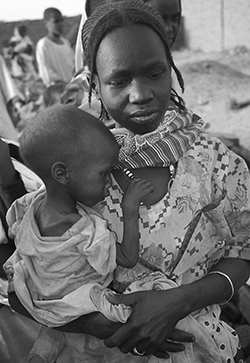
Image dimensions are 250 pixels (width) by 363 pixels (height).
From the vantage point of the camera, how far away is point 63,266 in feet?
5.29

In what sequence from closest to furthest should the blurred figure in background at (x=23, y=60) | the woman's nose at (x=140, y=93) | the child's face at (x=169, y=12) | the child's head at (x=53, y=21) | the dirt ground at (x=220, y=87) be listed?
the woman's nose at (x=140, y=93) < the child's face at (x=169, y=12) < the child's head at (x=53, y=21) < the dirt ground at (x=220, y=87) < the blurred figure in background at (x=23, y=60)

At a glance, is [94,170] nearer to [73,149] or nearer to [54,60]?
[73,149]

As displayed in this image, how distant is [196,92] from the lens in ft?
41.3

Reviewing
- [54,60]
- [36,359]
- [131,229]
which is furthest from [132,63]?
[54,60]

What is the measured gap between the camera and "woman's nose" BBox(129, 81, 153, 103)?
156cm

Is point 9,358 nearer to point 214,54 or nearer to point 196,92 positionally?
point 196,92

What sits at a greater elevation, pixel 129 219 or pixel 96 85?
pixel 96 85

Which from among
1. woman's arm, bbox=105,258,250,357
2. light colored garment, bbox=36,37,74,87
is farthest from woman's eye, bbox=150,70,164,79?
light colored garment, bbox=36,37,74,87

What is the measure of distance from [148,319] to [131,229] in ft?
0.91

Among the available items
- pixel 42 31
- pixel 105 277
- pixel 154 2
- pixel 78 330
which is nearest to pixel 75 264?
pixel 105 277

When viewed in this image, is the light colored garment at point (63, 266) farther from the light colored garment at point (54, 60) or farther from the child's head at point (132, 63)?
the light colored garment at point (54, 60)

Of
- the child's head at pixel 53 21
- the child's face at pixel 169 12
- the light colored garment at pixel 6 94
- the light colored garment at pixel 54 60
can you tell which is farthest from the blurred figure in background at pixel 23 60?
the child's face at pixel 169 12

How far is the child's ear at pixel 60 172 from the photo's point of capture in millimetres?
1604

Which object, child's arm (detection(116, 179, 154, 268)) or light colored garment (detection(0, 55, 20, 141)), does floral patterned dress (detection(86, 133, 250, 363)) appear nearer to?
child's arm (detection(116, 179, 154, 268))
